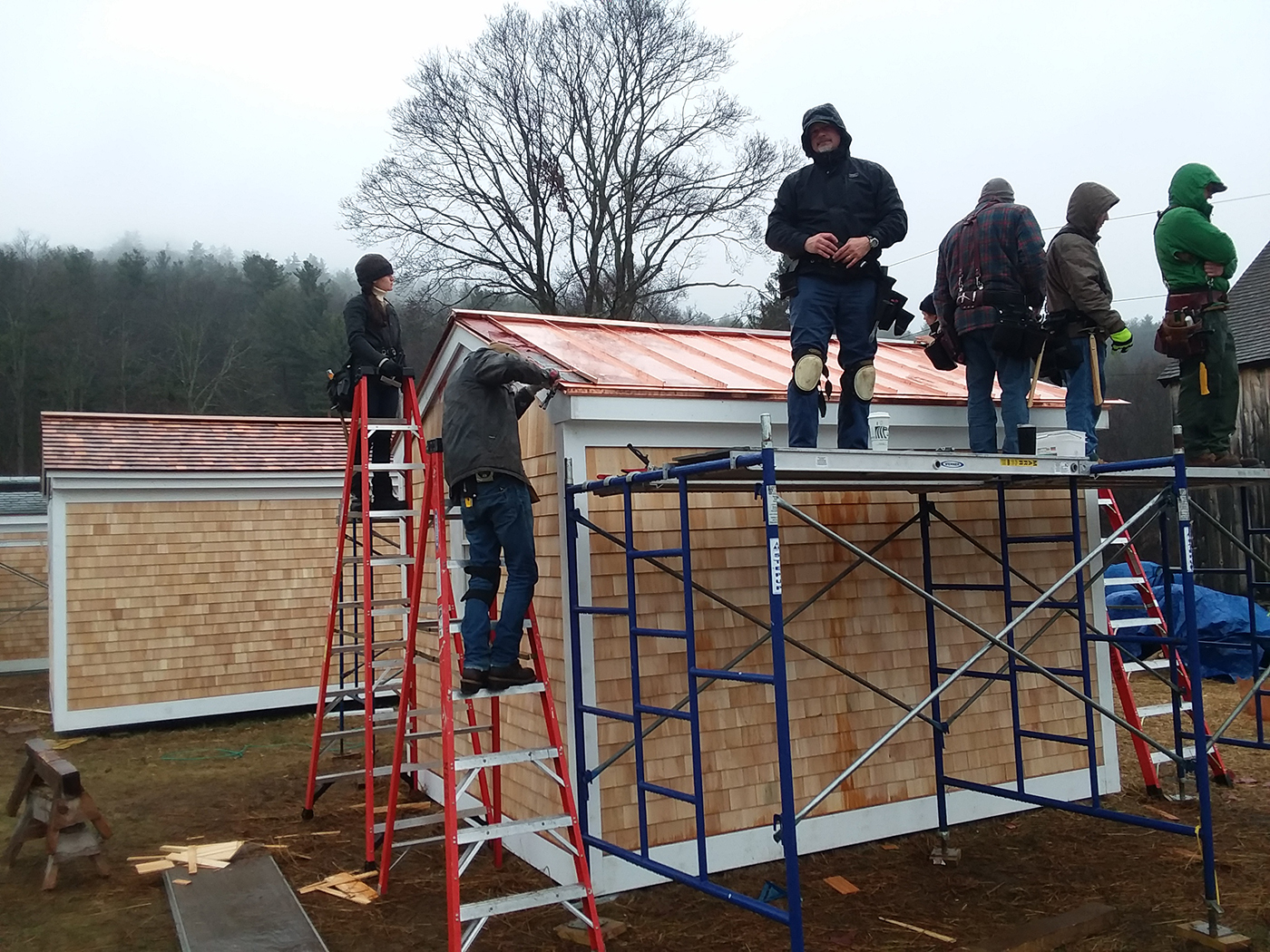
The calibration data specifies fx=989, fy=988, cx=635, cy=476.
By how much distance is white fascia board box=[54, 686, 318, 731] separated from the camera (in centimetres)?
1188

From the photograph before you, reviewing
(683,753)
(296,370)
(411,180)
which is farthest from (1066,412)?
(296,370)

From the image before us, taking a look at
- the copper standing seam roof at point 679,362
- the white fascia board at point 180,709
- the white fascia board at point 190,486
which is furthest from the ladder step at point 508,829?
the white fascia board at point 190,486

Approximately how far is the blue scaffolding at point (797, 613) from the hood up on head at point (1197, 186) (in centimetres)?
190

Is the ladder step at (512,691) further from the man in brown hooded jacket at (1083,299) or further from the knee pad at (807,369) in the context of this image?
the man in brown hooded jacket at (1083,299)

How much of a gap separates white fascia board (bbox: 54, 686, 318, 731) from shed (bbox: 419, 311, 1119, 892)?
693 centimetres

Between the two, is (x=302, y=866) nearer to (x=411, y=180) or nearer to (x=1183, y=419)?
(x=1183, y=419)

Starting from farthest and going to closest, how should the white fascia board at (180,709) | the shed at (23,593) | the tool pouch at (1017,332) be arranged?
1. the shed at (23,593)
2. the white fascia board at (180,709)
3. the tool pouch at (1017,332)

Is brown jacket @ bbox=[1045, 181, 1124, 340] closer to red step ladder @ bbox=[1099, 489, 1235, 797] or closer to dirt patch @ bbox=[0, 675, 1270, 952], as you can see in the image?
red step ladder @ bbox=[1099, 489, 1235, 797]

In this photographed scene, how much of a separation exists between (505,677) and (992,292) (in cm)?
404

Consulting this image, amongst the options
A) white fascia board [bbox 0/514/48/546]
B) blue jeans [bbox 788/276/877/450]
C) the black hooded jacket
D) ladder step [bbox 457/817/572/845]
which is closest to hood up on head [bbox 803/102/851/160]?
the black hooded jacket

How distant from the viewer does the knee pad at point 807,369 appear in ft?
19.1

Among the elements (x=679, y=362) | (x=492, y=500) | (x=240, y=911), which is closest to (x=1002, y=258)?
(x=679, y=362)

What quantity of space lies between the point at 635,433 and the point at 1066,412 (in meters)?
3.17

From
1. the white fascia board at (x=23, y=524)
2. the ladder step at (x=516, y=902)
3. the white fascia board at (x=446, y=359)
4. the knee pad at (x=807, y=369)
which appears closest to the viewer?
the ladder step at (x=516, y=902)
